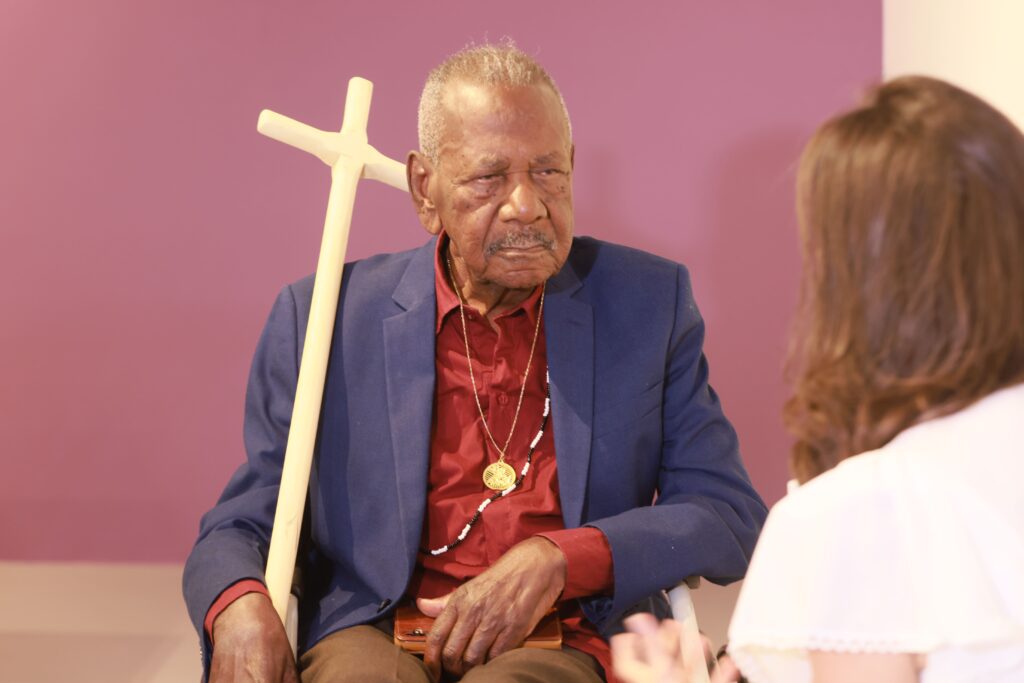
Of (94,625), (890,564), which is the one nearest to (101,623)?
(94,625)

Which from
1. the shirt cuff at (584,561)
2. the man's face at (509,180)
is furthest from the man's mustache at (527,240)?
the shirt cuff at (584,561)

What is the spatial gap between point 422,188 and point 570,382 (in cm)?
45

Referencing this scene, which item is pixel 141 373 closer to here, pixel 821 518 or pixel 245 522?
pixel 245 522

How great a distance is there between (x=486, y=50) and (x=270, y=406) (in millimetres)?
711

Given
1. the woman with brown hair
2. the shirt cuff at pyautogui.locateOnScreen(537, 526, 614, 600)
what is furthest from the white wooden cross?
the woman with brown hair

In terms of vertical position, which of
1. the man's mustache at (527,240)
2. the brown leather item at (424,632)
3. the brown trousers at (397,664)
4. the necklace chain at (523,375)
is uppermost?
the man's mustache at (527,240)

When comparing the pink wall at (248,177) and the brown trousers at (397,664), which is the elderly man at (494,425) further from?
the pink wall at (248,177)

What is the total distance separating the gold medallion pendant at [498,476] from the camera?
6.97 ft

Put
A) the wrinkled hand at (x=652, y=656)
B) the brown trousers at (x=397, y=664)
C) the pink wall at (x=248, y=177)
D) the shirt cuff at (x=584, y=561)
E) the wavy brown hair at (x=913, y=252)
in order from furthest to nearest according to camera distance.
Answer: the pink wall at (x=248, y=177)
the shirt cuff at (x=584, y=561)
the brown trousers at (x=397, y=664)
the wrinkled hand at (x=652, y=656)
the wavy brown hair at (x=913, y=252)

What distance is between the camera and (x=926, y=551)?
111cm

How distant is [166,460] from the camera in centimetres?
373

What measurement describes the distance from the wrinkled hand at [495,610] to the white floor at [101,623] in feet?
4.94

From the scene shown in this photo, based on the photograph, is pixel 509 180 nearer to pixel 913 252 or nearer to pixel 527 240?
pixel 527 240

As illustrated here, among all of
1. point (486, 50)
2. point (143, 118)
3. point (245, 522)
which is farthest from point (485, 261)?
point (143, 118)
